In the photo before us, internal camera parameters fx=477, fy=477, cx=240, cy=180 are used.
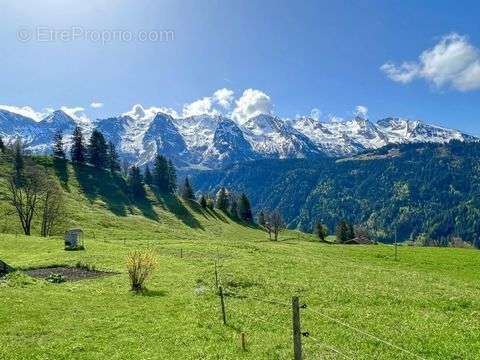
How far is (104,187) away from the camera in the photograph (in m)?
173

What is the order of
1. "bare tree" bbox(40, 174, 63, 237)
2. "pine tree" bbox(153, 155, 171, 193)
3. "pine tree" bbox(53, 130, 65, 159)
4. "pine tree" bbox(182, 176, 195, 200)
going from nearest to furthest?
"bare tree" bbox(40, 174, 63, 237)
"pine tree" bbox(53, 130, 65, 159)
"pine tree" bbox(182, 176, 195, 200)
"pine tree" bbox(153, 155, 171, 193)

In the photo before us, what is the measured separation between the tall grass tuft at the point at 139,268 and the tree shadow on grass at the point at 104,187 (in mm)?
108072

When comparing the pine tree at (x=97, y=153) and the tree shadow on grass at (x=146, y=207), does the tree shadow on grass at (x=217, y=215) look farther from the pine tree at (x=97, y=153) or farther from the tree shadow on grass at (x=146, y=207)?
the pine tree at (x=97, y=153)

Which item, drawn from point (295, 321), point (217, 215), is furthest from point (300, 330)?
point (217, 215)

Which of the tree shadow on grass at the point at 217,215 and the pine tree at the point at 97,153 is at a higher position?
the pine tree at the point at 97,153

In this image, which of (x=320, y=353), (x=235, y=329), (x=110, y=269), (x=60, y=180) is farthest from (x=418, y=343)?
(x=60, y=180)

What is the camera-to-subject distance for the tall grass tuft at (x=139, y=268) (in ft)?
131

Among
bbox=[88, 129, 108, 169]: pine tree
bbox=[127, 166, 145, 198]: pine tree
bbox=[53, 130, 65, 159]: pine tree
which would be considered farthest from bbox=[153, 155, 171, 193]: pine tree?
bbox=[53, 130, 65, 159]: pine tree

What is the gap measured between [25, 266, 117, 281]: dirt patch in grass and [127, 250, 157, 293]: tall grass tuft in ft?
31.0

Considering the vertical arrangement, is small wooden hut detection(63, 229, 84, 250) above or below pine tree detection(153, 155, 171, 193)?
below

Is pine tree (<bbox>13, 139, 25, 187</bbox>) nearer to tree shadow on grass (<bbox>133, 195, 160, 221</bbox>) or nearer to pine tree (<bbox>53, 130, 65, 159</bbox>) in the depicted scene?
pine tree (<bbox>53, 130, 65, 159</bbox>)

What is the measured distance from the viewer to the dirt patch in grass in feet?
158

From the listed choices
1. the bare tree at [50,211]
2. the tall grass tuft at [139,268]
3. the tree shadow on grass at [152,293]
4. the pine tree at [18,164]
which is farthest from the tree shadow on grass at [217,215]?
the tree shadow on grass at [152,293]

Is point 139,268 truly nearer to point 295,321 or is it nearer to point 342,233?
point 295,321
